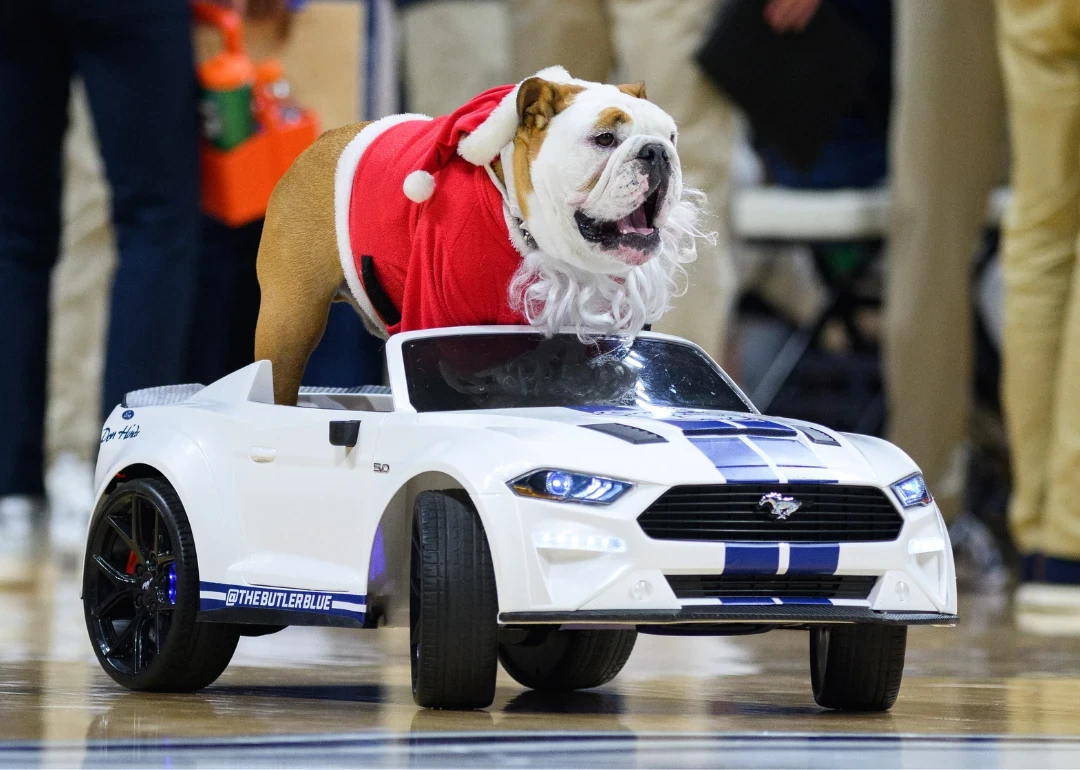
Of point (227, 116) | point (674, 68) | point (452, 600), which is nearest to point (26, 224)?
point (227, 116)

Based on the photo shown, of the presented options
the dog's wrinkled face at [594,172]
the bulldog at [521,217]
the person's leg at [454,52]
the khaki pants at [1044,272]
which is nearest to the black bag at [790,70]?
the khaki pants at [1044,272]

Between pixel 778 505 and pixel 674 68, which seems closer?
pixel 778 505

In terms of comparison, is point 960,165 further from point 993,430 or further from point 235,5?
point 235,5

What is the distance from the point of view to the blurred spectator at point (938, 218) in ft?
25.4

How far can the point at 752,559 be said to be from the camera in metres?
3.63

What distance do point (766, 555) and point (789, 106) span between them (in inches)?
165

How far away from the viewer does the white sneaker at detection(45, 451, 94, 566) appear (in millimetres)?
7332

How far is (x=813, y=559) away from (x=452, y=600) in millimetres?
667

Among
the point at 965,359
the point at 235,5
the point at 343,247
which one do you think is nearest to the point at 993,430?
Answer: the point at 965,359

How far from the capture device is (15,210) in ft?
21.1

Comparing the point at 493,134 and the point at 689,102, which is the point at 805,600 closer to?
the point at 493,134

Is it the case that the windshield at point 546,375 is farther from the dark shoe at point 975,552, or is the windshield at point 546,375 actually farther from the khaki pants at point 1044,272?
the dark shoe at point 975,552

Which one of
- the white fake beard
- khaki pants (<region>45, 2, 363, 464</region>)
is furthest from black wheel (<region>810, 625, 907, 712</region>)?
khaki pants (<region>45, 2, 363, 464</region>)

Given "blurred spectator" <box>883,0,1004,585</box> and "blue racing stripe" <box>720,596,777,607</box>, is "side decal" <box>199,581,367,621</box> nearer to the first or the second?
"blue racing stripe" <box>720,596,777,607</box>
